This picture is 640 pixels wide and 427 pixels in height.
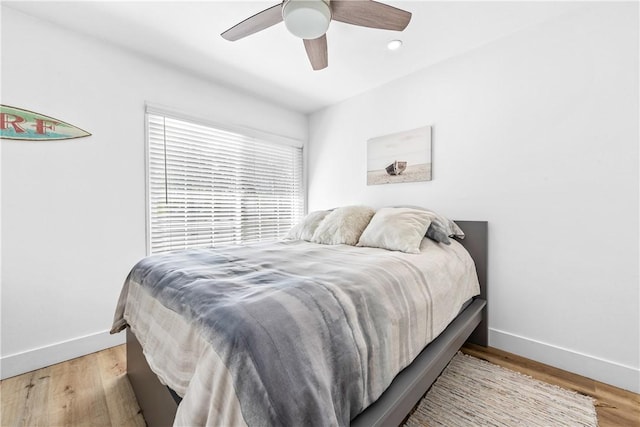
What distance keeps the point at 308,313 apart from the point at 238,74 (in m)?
2.56

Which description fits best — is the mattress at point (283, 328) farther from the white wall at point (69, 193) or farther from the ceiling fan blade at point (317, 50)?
the ceiling fan blade at point (317, 50)

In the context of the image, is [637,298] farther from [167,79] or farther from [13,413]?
[167,79]

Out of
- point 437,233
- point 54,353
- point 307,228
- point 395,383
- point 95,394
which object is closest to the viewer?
point 395,383

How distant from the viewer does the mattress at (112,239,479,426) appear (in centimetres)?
69

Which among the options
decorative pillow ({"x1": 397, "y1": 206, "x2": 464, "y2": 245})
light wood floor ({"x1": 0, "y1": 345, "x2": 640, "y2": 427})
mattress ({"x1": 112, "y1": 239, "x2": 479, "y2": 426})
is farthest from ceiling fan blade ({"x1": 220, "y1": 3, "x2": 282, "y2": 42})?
light wood floor ({"x1": 0, "y1": 345, "x2": 640, "y2": 427})

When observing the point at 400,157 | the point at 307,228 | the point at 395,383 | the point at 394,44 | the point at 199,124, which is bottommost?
the point at 395,383

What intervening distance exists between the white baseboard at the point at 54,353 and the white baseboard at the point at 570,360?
310 cm

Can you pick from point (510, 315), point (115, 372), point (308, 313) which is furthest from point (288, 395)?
point (510, 315)

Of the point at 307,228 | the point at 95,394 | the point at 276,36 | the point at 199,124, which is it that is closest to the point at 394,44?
the point at 276,36

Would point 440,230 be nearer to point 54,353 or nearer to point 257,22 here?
point 257,22

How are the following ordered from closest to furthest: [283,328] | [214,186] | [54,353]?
1. [283,328]
2. [54,353]
3. [214,186]

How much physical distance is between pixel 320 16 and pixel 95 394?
8.20 ft

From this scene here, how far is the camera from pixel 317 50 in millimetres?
1807

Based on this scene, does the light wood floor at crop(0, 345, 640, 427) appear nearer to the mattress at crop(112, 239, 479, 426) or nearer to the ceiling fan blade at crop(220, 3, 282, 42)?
the mattress at crop(112, 239, 479, 426)
